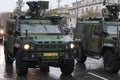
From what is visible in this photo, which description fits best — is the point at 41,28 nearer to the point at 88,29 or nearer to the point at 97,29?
the point at 97,29

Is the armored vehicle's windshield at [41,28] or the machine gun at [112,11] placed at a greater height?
the machine gun at [112,11]

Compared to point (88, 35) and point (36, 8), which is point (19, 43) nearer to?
point (36, 8)

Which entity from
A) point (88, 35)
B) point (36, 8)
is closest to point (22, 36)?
point (36, 8)

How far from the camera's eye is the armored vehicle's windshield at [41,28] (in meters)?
14.9

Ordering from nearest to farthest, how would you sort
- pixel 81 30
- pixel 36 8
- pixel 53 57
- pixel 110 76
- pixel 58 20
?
pixel 53 57 → pixel 110 76 → pixel 58 20 → pixel 36 8 → pixel 81 30

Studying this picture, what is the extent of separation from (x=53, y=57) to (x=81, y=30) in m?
6.17

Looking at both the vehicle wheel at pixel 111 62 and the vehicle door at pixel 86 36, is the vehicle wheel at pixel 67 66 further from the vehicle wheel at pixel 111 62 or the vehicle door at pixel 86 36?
the vehicle door at pixel 86 36

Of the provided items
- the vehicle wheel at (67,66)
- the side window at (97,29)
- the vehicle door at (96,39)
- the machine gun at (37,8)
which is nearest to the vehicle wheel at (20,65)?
the vehicle wheel at (67,66)

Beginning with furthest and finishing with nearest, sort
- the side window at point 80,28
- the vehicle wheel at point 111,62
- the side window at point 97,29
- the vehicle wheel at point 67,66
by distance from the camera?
the side window at point 80,28, the side window at point 97,29, the vehicle wheel at point 111,62, the vehicle wheel at point 67,66

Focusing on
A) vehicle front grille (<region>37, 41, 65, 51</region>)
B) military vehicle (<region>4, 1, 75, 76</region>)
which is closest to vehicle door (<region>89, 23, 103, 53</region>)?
military vehicle (<region>4, 1, 75, 76</region>)

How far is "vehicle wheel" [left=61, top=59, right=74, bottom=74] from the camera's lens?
549 inches

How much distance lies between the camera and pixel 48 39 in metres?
13.9

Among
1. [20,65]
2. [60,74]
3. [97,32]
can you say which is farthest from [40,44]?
[97,32]

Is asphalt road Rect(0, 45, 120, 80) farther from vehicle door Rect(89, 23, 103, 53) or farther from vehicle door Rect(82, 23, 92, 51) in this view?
vehicle door Rect(82, 23, 92, 51)
